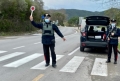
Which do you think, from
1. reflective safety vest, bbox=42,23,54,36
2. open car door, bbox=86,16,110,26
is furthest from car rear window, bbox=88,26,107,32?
reflective safety vest, bbox=42,23,54,36

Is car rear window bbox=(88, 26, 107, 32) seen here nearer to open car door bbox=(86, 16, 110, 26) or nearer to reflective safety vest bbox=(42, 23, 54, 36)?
open car door bbox=(86, 16, 110, 26)

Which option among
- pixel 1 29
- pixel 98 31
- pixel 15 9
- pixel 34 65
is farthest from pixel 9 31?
pixel 34 65

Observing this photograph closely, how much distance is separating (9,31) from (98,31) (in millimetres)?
21747

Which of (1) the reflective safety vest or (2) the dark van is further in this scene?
(2) the dark van

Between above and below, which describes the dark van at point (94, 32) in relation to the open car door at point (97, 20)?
below

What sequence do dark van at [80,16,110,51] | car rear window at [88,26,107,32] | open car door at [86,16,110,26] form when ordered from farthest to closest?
car rear window at [88,26,107,32] → dark van at [80,16,110,51] → open car door at [86,16,110,26]

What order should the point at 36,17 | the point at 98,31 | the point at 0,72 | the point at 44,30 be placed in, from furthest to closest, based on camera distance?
the point at 36,17 → the point at 98,31 → the point at 44,30 → the point at 0,72

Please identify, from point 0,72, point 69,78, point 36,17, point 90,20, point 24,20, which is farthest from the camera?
point 36,17

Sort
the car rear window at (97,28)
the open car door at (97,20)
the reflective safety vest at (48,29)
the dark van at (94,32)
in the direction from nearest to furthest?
the reflective safety vest at (48,29) → the open car door at (97,20) → the dark van at (94,32) → the car rear window at (97,28)

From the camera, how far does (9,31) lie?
107ft

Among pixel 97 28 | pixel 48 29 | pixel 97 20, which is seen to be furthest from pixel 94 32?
pixel 48 29

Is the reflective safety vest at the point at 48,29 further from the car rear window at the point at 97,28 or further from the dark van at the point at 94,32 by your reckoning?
the car rear window at the point at 97,28

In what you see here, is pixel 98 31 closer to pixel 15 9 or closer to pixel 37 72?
pixel 37 72

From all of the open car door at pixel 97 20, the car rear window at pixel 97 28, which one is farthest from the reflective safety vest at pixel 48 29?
the car rear window at pixel 97 28
